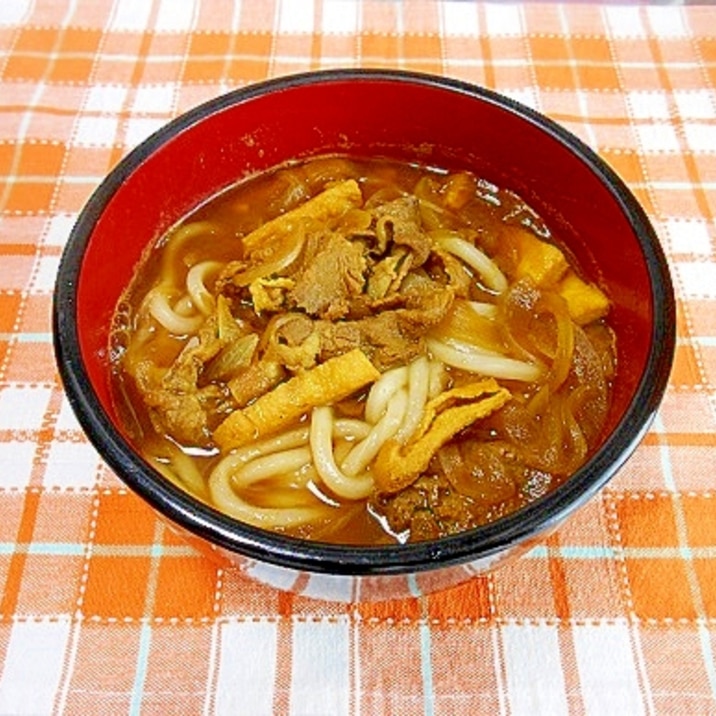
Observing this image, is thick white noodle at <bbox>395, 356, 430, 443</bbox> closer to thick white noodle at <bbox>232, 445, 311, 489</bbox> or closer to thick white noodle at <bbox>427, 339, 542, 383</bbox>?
thick white noodle at <bbox>427, 339, 542, 383</bbox>

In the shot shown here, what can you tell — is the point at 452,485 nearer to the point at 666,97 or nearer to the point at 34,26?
the point at 666,97

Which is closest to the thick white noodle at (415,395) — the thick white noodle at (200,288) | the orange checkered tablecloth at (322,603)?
the orange checkered tablecloth at (322,603)

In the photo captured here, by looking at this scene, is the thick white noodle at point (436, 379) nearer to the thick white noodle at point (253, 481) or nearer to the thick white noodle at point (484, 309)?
the thick white noodle at point (484, 309)

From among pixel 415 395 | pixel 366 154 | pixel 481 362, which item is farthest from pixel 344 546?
pixel 366 154

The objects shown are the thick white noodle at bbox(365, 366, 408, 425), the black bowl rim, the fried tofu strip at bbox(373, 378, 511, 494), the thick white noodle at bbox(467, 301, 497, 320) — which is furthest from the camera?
the thick white noodle at bbox(467, 301, 497, 320)

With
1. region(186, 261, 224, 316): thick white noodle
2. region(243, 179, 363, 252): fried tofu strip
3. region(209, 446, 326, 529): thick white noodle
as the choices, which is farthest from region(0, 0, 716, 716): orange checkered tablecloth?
region(243, 179, 363, 252): fried tofu strip

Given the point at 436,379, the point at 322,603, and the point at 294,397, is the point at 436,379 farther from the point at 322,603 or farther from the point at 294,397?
the point at 322,603
